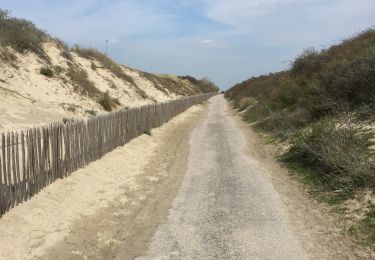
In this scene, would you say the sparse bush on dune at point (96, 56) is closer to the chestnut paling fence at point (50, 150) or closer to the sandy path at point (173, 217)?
the chestnut paling fence at point (50, 150)

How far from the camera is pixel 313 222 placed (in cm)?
709

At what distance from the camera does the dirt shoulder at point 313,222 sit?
586 centimetres

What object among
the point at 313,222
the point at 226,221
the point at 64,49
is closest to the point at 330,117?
the point at 313,222

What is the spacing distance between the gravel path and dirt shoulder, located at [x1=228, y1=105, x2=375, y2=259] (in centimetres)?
18

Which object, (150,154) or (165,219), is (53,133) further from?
(150,154)

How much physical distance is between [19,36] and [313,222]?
20.3 m

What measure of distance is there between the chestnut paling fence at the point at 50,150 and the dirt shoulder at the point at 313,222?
4477 mm

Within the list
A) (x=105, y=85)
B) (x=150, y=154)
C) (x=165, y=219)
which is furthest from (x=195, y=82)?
(x=165, y=219)

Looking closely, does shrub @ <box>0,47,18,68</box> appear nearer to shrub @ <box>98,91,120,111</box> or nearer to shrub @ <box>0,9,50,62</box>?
shrub @ <box>0,9,50,62</box>

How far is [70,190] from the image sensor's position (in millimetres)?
8492

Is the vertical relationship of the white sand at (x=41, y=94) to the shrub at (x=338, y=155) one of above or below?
above

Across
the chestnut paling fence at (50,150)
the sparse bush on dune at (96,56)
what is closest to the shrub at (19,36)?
the sparse bush on dune at (96,56)

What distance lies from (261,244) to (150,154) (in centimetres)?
799

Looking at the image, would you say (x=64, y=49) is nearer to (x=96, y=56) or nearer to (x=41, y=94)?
(x=96, y=56)
